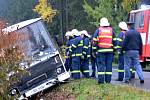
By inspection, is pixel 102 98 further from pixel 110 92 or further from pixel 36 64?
pixel 36 64

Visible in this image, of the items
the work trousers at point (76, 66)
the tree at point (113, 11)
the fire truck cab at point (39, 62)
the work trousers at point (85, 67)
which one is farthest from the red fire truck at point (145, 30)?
the tree at point (113, 11)

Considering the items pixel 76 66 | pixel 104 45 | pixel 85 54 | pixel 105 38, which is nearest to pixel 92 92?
pixel 104 45

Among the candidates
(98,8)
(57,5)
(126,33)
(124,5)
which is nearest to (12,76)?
(126,33)

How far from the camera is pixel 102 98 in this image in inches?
441

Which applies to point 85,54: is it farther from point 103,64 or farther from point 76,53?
point 103,64

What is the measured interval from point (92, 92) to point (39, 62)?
216cm

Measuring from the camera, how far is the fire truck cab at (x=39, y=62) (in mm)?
13070

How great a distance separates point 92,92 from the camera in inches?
466

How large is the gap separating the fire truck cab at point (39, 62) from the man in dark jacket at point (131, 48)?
1813mm

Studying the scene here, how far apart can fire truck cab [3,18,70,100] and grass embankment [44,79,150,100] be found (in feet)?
1.16

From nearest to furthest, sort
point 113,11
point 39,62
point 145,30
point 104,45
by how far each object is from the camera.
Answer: point 104,45, point 39,62, point 145,30, point 113,11

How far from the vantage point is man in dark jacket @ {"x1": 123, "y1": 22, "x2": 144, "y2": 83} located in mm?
13656

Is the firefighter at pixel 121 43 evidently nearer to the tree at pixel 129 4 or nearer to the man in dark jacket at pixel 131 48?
the man in dark jacket at pixel 131 48

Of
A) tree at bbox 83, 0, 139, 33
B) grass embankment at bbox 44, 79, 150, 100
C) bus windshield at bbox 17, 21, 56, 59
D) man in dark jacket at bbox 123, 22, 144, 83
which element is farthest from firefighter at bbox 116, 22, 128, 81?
tree at bbox 83, 0, 139, 33
